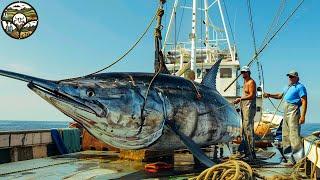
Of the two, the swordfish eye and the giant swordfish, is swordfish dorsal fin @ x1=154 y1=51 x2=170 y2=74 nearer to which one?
the giant swordfish

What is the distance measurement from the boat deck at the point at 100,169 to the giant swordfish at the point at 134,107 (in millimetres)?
1014

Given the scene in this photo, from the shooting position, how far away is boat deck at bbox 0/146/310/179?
6176 millimetres

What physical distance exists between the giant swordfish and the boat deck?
101 cm

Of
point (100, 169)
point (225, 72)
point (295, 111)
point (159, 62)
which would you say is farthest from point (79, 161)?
point (225, 72)

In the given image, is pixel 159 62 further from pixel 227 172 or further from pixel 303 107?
pixel 303 107

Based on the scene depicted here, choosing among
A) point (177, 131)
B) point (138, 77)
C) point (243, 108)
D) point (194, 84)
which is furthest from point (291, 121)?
point (138, 77)

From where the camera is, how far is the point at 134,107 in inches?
189

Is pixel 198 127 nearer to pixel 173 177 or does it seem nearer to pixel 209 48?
pixel 173 177

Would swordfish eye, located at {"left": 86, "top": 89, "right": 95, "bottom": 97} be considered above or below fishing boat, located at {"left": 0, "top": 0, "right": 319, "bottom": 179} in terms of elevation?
above

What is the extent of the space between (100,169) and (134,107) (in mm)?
2558

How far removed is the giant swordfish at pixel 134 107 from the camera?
4477mm

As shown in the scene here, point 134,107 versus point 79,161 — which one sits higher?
point 134,107

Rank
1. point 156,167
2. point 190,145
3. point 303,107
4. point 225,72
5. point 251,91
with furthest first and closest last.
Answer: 1. point 225,72
2. point 251,91
3. point 303,107
4. point 156,167
5. point 190,145

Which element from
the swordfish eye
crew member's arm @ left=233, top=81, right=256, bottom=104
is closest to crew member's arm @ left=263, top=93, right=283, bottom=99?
crew member's arm @ left=233, top=81, right=256, bottom=104
